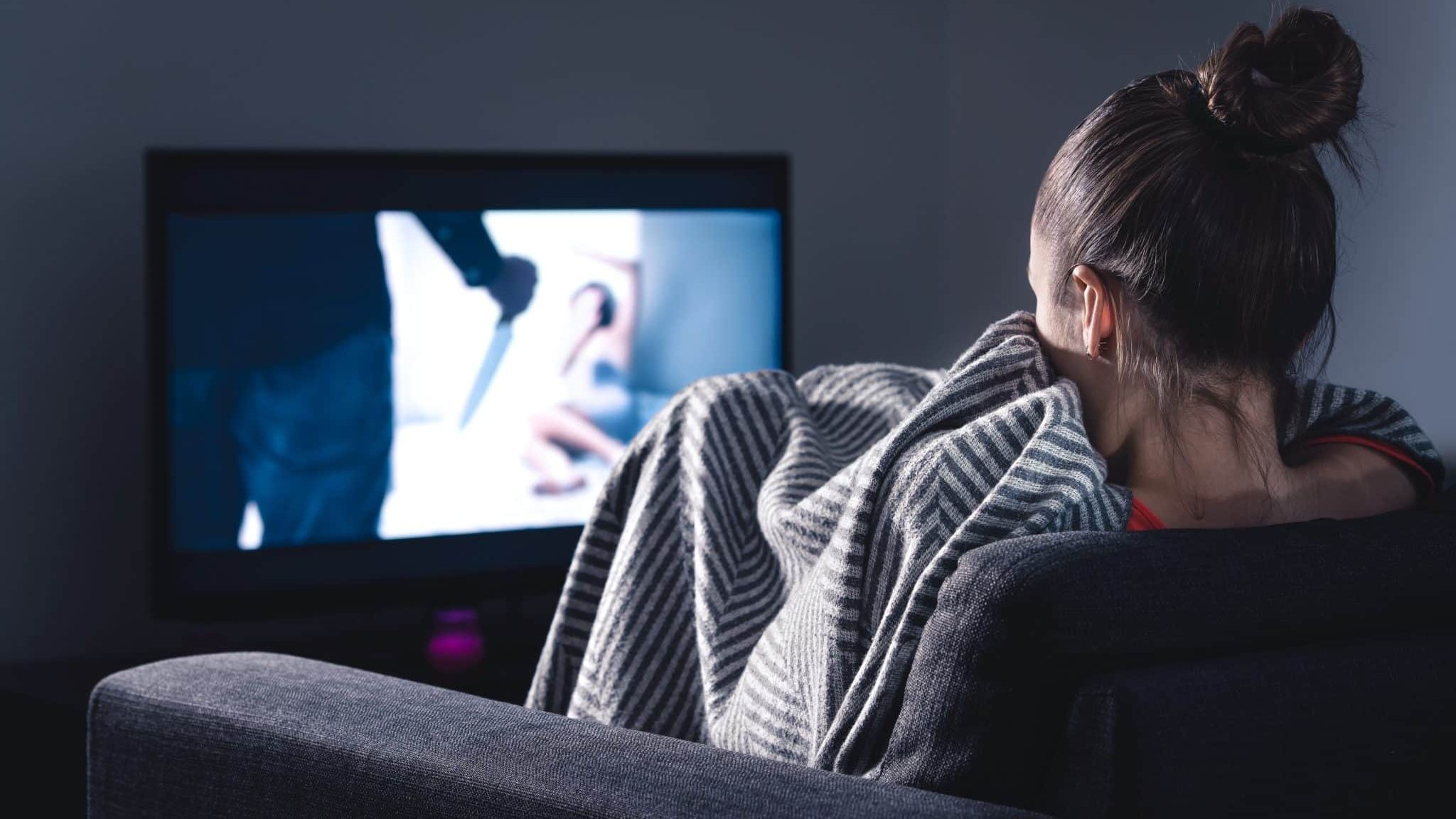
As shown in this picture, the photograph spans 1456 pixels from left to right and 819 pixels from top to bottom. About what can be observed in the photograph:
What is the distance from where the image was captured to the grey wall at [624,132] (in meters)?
2.41

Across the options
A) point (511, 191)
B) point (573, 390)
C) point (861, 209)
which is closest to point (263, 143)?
point (511, 191)

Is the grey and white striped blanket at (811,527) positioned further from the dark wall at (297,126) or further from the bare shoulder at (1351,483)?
the dark wall at (297,126)

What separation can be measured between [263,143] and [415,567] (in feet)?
2.70

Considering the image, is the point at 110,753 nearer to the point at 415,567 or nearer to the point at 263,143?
the point at 415,567

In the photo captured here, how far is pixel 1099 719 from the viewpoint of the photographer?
2.61ft

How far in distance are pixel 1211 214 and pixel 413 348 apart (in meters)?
1.80

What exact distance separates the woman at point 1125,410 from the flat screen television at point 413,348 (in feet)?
4.78

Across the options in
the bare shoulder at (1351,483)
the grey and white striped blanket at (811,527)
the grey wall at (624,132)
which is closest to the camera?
the grey and white striped blanket at (811,527)

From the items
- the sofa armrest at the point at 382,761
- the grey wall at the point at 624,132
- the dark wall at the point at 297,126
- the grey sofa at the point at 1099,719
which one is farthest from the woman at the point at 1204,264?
the dark wall at the point at 297,126

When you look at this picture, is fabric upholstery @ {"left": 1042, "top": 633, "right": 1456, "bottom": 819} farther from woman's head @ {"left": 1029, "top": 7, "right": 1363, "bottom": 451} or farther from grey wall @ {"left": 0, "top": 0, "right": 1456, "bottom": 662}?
grey wall @ {"left": 0, "top": 0, "right": 1456, "bottom": 662}

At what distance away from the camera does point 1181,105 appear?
1.03 m

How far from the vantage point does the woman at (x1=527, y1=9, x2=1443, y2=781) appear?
38.1 inches

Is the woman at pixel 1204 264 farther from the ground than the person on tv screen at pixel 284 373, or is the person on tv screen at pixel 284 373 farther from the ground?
the woman at pixel 1204 264

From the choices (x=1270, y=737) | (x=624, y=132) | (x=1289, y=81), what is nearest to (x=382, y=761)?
(x=1270, y=737)
